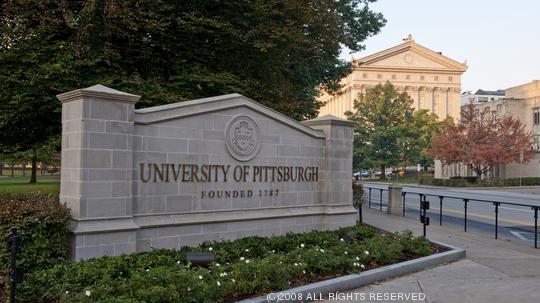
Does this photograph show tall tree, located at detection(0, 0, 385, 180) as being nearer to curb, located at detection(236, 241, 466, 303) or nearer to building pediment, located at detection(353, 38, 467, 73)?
curb, located at detection(236, 241, 466, 303)

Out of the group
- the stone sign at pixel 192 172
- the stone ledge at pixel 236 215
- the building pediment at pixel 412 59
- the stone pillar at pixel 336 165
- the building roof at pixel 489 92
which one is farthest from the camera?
the building roof at pixel 489 92

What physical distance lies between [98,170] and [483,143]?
166 ft

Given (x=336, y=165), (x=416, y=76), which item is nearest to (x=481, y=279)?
(x=336, y=165)

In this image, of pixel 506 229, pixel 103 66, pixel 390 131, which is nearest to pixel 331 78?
pixel 506 229

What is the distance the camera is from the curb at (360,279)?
6414mm

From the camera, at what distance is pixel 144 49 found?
48.5 feet

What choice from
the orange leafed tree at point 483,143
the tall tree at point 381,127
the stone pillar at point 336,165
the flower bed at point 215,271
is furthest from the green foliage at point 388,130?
the flower bed at point 215,271

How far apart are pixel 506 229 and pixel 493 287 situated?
31.5 ft

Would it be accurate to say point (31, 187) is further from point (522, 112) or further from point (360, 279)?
point (522, 112)

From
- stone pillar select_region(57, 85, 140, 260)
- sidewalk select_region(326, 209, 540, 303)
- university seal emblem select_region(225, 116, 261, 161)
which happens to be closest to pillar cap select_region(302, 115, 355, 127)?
university seal emblem select_region(225, 116, 261, 161)

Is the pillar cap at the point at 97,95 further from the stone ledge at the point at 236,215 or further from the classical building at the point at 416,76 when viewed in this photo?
the classical building at the point at 416,76


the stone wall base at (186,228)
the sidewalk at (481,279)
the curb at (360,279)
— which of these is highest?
the stone wall base at (186,228)

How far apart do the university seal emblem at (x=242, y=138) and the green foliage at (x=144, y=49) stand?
3753 millimetres

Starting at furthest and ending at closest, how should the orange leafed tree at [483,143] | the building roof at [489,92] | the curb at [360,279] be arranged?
1. the building roof at [489,92]
2. the orange leafed tree at [483,143]
3. the curb at [360,279]
